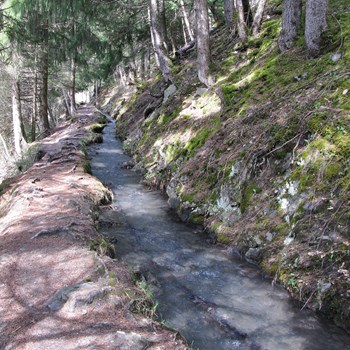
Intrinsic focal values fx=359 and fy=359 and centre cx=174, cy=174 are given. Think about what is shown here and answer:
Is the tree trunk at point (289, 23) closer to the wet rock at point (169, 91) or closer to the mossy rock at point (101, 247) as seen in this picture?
the wet rock at point (169, 91)

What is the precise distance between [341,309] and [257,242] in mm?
1966

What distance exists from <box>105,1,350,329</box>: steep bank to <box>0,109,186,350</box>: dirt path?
2.28 m

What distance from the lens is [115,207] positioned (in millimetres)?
9656

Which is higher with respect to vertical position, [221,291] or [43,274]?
[43,274]

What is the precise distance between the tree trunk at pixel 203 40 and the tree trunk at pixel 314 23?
407 cm

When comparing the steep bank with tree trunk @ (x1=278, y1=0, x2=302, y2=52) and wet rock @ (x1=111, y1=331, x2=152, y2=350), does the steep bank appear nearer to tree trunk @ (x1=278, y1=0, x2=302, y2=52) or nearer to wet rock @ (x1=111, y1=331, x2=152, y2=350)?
tree trunk @ (x1=278, y1=0, x2=302, y2=52)

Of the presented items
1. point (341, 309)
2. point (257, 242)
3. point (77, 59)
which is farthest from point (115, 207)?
point (77, 59)

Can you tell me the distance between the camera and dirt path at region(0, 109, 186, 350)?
376cm

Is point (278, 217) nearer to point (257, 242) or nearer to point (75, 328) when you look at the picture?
point (257, 242)

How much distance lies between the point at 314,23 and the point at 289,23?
1483 mm

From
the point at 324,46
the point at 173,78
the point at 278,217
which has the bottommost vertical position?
the point at 278,217

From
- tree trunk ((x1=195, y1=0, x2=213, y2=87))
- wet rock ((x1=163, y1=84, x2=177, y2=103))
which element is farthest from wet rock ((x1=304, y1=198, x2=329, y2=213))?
wet rock ((x1=163, y1=84, x2=177, y2=103))

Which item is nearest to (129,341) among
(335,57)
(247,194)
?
(247,194)

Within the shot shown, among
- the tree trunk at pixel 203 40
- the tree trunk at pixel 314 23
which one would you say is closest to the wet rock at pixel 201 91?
the tree trunk at pixel 203 40
